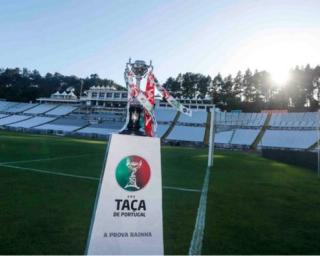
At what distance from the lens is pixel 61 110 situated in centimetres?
7750

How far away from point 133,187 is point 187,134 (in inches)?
2186

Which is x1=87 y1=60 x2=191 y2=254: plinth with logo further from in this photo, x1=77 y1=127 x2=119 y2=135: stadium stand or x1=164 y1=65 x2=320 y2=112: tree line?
x1=164 y1=65 x2=320 y2=112: tree line

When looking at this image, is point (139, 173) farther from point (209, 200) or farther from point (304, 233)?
point (209, 200)

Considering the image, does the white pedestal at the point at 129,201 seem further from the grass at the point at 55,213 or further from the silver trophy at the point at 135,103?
the grass at the point at 55,213

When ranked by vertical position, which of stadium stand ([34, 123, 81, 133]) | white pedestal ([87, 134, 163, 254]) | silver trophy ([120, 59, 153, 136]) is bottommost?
stadium stand ([34, 123, 81, 133])

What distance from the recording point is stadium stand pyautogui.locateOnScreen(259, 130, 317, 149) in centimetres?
4922

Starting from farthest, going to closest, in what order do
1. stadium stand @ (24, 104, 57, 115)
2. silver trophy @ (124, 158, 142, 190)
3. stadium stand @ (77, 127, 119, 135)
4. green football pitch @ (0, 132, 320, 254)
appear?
stadium stand @ (24, 104, 57, 115) < stadium stand @ (77, 127, 119, 135) < green football pitch @ (0, 132, 320, 254) < silver trophy @ (124, 158, 142, 190)

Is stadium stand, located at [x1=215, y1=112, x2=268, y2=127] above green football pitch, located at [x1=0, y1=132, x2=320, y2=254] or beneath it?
above

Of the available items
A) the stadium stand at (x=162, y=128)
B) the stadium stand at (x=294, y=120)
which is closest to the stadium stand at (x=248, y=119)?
the stadium stand at (x=294, y=120)

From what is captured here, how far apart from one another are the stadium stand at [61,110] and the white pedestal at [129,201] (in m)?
73.0

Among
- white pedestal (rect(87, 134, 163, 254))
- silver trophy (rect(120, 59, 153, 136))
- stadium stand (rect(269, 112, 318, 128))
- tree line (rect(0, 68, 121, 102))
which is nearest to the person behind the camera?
white pedestal (rect(87, 134, 163, 254))

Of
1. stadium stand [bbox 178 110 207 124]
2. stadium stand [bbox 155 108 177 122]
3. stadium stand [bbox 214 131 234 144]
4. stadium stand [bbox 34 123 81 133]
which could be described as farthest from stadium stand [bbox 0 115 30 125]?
stadium stand [bbox 214 131 234 144]

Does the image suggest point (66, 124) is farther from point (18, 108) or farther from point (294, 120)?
point (294, 120)

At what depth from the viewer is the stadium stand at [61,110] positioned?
247 feet
